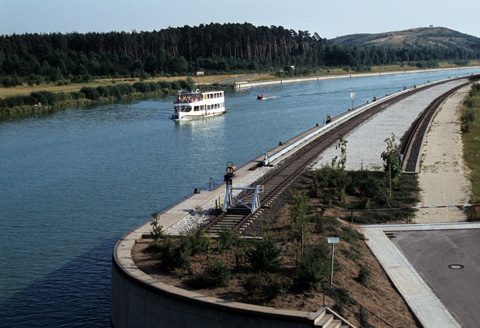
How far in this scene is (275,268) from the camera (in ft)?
54.3

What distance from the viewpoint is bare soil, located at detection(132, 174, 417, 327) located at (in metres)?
14.7

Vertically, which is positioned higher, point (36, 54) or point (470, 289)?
point (36, 54)

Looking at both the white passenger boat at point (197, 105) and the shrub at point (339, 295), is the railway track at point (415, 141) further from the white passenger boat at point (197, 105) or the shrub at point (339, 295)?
the white passenger boat at point (197, 105)

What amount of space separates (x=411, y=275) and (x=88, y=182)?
2538cm

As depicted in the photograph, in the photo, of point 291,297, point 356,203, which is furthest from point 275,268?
point 356,203

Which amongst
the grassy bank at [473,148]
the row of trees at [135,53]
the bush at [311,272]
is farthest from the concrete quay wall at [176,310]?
the row of trees at [135,53]

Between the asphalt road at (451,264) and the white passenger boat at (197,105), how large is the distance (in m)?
56.0

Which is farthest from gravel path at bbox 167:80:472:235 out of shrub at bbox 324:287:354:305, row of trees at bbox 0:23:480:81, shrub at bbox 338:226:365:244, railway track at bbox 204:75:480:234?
row of trees at bbox 0:23:480:81

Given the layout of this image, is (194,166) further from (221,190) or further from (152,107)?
(152,107)

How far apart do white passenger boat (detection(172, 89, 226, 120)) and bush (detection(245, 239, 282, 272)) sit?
59181 millimetres

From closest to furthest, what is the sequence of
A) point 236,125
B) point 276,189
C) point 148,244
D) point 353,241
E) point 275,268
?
1. point 275,268
2. point 148,244
3. point 353,241
4. point 276,189
5. point 236,125

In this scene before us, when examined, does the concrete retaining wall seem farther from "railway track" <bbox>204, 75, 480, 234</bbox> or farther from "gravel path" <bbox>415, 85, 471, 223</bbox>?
"gravel path" <bbox>415, 85, 471, 223</bbox>

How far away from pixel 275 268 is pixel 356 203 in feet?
36.0

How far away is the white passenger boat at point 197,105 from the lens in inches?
3009
